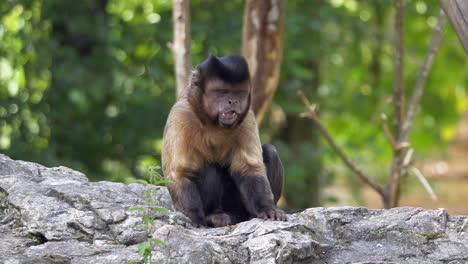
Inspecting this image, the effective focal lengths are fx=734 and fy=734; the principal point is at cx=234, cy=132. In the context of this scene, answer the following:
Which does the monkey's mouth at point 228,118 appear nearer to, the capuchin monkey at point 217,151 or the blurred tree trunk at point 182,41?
the capuchin monkey at point 217,151

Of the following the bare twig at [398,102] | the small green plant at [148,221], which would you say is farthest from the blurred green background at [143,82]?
the small green plant at [148,221]

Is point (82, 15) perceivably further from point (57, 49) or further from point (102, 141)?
point (102, 141)

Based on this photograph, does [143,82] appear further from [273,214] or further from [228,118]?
[273,214]

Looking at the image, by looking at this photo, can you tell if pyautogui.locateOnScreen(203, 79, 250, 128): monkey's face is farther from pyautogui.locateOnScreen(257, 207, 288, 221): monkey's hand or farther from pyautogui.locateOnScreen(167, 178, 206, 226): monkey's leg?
pyautogui.locateOnScreen(257, 207, 288, 221): monkey's hand

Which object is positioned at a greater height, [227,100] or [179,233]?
[227,100]

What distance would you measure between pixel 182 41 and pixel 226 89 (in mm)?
2666

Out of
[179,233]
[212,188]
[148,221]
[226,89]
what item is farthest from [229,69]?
[179,233]

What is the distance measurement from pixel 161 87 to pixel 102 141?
4.78ft

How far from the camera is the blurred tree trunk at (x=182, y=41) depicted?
8.99m

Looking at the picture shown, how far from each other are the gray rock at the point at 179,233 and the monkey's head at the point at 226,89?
3.49 ft

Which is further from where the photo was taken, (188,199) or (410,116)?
(410,116)

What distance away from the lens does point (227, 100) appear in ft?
21.3

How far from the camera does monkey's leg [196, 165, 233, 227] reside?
6.86 m

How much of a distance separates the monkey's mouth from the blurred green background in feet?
17.0
